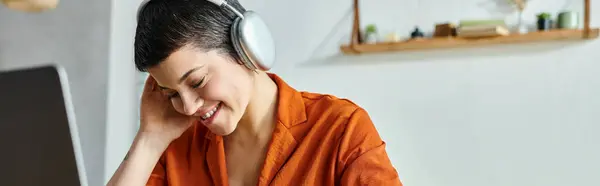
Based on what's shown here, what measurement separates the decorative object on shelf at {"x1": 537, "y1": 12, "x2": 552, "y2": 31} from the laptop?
1.04m

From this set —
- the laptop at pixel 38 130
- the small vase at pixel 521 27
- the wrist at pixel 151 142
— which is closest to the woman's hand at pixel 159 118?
the wrist at pixel 151 142

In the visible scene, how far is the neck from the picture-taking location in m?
1.08

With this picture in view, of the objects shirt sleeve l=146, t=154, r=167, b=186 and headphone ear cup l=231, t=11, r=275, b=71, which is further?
shirt sleeve l=146, t=154, r=167, b=186

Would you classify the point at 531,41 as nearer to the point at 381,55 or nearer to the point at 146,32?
the point at 381,55

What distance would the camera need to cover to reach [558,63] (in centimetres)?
132

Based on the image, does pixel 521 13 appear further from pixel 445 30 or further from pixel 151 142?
pixel 151 142

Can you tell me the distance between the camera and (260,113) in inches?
43.1

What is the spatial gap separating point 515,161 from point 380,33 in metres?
0.46

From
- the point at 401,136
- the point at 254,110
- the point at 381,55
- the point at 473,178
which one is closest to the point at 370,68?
the point at 381,55

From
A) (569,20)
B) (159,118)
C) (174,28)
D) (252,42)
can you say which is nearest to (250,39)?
(252,42)

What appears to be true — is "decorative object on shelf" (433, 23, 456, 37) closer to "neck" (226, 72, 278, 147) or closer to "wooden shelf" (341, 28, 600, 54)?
"wooden shelf" (341, 28, 600, 54)

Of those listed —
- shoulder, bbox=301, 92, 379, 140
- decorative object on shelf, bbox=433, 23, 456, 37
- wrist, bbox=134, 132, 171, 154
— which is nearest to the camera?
shoulder, bbox=301, 92, 379, 140

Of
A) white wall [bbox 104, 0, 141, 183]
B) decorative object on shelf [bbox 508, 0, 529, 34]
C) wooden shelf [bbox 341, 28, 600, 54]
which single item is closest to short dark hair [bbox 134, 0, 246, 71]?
wooden shelf [bbox 341, 28, 600, 54]

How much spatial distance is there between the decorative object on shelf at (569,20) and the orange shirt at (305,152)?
57 cm
